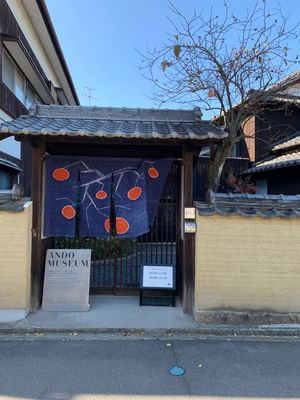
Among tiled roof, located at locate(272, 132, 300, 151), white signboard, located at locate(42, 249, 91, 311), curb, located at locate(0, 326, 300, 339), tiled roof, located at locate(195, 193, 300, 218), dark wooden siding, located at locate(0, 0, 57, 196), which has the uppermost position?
dark wooden siding, located at locate(0, 0, 57, 196)

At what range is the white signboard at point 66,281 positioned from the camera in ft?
20.2

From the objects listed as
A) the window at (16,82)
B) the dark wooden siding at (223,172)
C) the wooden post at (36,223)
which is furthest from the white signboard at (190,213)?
the dark wooden siding at (223,172)

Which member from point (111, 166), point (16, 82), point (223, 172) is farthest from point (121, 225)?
point (223, 172)

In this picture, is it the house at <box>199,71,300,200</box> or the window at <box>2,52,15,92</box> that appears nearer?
the window at <box>2,52,15,92</box>

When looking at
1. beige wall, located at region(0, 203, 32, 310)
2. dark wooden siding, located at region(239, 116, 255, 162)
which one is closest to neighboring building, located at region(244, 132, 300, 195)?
dark wooden siding, located at region(239, 116, 255, 162)

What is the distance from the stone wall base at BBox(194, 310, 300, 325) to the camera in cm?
563

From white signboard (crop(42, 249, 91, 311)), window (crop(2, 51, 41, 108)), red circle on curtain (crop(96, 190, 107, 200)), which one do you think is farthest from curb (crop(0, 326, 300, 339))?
window (crop(2, 51, 41, 108))

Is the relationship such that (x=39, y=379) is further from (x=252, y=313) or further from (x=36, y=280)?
(x=252, y=313)

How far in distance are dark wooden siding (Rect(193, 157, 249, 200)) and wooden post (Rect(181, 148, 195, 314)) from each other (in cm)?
1040

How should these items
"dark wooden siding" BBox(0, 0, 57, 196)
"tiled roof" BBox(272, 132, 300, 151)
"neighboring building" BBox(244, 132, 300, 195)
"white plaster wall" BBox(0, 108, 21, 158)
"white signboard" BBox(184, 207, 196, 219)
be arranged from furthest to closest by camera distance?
"tiled roof" BBox(272, 132, 300, 151)
"neighboring building" BBox(244, 132, 300, 195)
"white plaster wall" BBox(0, 108, 21, 158)
"dark wooden siding" BBox(0, 0, 57, 196)
"white signboard" BBox(184, 207, 196, 219)

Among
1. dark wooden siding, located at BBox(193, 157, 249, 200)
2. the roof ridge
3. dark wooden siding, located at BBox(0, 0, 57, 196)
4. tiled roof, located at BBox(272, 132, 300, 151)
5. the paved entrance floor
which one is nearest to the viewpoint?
the paved entrance floor

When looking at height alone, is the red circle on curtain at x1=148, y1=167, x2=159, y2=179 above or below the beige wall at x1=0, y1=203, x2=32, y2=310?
above

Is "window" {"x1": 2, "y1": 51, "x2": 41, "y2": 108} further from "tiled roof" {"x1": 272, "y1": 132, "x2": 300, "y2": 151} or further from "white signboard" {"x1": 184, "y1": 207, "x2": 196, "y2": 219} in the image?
"tiled roof" {"x1": 272, "y1": 132, "x2": 300, "y2": 151}

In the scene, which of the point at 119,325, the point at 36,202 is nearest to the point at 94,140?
the point at 36,202
